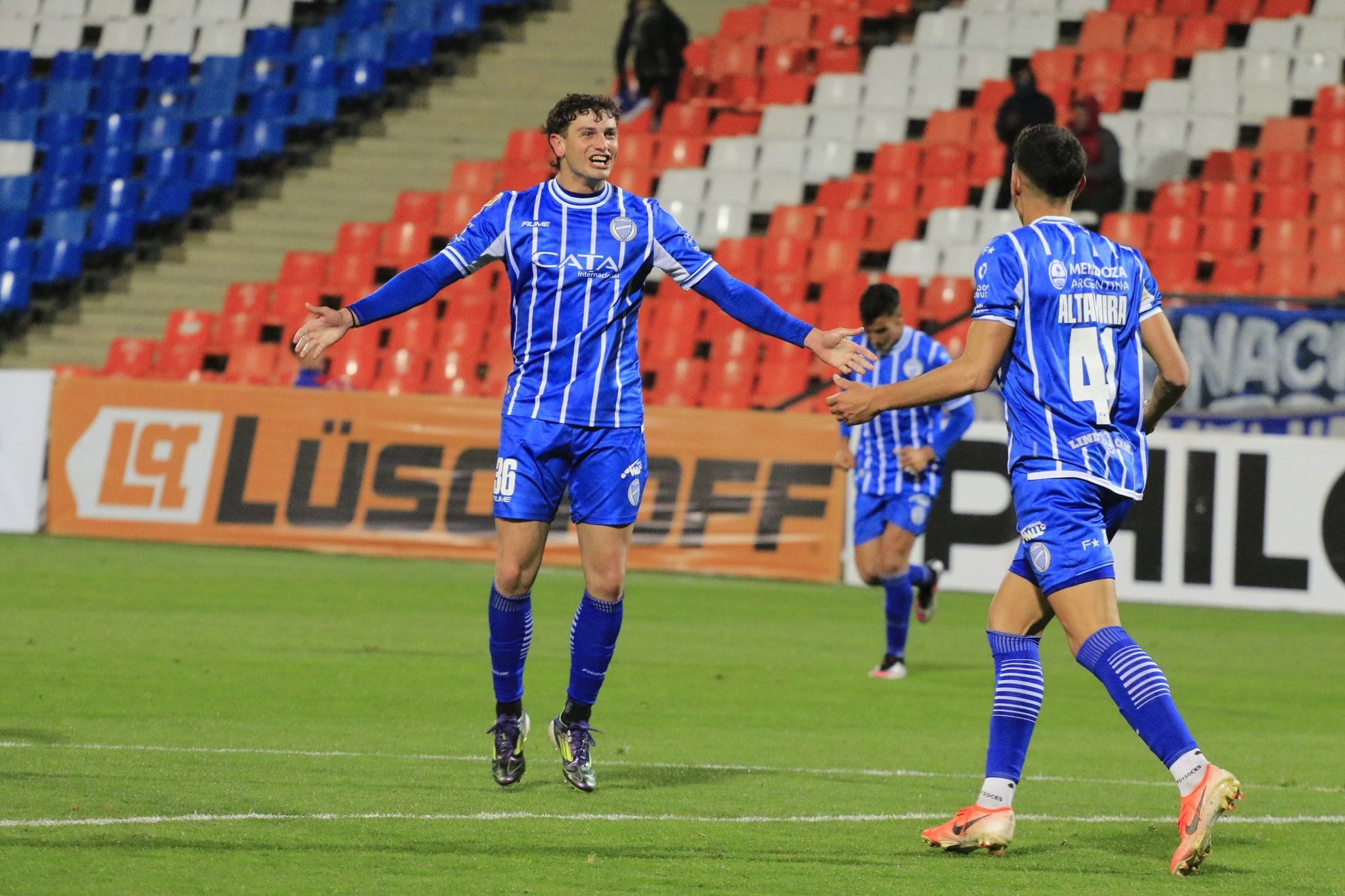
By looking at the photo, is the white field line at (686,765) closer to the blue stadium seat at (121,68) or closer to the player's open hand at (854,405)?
the player's open hand at (854,405)

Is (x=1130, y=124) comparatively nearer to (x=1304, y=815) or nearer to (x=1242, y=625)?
(x=1242, y=625)

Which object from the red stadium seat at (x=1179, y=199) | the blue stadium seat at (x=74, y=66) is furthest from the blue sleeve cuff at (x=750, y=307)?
the blue stadium seat at (x=74, y=66)

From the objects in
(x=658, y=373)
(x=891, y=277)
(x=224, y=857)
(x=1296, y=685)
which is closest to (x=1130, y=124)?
(x=891, y=277)

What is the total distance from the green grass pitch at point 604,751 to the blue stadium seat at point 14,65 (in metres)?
13.8

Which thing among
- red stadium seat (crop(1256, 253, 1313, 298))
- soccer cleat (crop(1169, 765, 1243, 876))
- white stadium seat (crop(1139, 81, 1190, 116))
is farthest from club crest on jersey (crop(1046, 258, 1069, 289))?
white stadium seat (crop(1139, 81, 1190, 116))

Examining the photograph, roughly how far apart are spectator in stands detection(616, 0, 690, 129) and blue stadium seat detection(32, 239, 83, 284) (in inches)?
279

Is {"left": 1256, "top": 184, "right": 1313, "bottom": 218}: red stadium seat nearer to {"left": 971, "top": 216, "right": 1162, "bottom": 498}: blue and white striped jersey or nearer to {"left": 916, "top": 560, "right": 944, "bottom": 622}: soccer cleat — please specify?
{"left": 916, "top": 560, "right": 944, "bottom": 622}: soccer cleat

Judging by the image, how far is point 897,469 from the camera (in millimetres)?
10594

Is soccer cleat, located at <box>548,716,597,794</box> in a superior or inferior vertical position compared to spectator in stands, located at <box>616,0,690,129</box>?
inferior

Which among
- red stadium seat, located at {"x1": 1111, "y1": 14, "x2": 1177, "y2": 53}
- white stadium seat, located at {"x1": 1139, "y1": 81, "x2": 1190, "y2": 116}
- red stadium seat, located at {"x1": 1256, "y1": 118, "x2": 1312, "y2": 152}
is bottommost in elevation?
red stadium seat, located at {"x1": 1256, "y1": 118, "x2": 1312, "y2": 152}

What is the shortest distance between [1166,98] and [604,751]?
48.6 ft

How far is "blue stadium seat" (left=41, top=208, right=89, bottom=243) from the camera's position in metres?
22.6

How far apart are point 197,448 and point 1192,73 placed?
1163 cm

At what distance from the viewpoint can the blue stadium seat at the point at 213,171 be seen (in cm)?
2300
